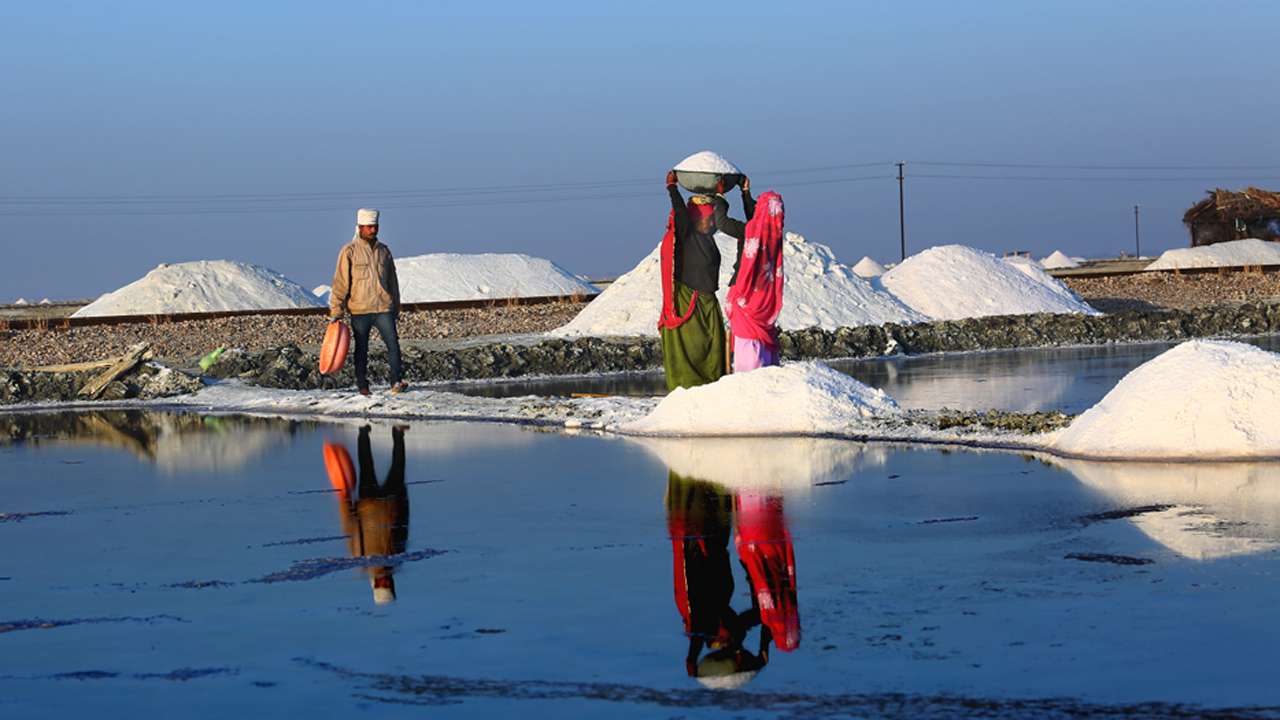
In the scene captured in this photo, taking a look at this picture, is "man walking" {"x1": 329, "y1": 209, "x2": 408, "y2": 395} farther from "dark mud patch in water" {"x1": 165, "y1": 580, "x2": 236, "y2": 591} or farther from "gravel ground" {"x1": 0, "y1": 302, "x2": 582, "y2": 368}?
"gravel ground" {"x1": 0, "y1": 302, "x2": 582, "y2": 368}

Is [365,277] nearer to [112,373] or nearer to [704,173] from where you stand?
[704,173]

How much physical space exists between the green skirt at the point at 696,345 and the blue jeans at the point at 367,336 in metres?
4.39

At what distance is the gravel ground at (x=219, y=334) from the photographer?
3459 cm

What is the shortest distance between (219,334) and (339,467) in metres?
24.4

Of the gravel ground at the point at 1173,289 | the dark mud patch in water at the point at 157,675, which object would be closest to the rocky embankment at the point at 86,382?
the dark mud patch in water at the point at 157,675

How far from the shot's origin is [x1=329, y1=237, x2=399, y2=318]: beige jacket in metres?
20.8

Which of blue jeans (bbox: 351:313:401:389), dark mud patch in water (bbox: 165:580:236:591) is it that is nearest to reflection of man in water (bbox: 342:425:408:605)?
dark mud patch in water (bbox: 165:580:236:591)

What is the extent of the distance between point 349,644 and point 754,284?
1052 centimetres

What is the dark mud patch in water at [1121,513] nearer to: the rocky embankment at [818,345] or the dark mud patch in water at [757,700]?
the dark mud patch in water at [757,700]

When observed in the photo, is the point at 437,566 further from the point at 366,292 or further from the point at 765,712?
the point at 366,292

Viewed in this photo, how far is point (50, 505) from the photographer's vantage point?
40.0 ft

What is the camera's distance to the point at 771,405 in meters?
15.6

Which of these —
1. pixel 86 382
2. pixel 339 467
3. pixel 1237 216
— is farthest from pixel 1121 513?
pixel 1237 216

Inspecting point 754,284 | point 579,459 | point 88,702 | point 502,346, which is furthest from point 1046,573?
point 502,346
